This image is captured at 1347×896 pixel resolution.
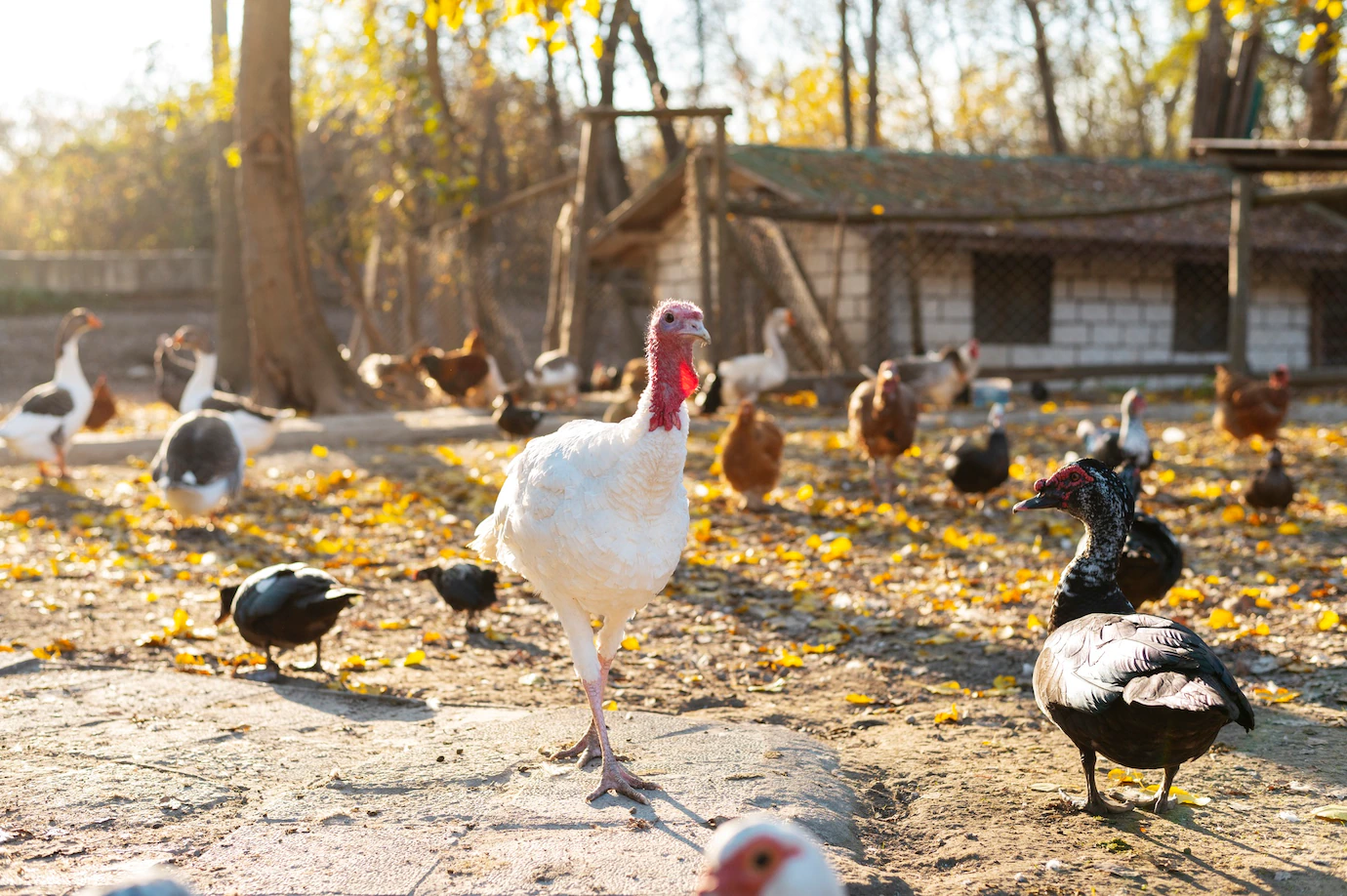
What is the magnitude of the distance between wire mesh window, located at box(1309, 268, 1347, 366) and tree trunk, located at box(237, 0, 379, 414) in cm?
1629

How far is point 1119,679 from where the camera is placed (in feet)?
11.3

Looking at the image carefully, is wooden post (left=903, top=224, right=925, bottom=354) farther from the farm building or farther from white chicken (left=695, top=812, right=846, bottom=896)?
white chicken (left=695, top=812, right=846, bottom=896)

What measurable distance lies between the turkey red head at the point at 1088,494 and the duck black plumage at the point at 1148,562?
1.13 meters

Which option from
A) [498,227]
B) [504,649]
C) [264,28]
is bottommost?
[504,649]

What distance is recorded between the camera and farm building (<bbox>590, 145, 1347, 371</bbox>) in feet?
55.2

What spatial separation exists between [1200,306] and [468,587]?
675 inches

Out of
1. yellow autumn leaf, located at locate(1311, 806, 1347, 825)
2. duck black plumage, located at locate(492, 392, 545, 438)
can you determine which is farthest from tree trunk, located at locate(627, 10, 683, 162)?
yellow autumn leaf, located at locate(1311, 806, 1347, 825)

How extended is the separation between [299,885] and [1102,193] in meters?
19.0

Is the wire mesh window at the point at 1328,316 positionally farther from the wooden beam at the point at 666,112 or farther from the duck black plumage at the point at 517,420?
the duck black plumage at the point at 517,420

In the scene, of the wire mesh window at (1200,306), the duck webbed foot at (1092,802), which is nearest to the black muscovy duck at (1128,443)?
the duck webbed foot at (1092,802)

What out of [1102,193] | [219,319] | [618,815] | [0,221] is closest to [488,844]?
[618,815]

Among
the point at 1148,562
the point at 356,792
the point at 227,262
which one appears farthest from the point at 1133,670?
the point at 227,262

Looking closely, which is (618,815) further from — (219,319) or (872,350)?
(219,319)

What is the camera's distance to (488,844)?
11.1 ft
